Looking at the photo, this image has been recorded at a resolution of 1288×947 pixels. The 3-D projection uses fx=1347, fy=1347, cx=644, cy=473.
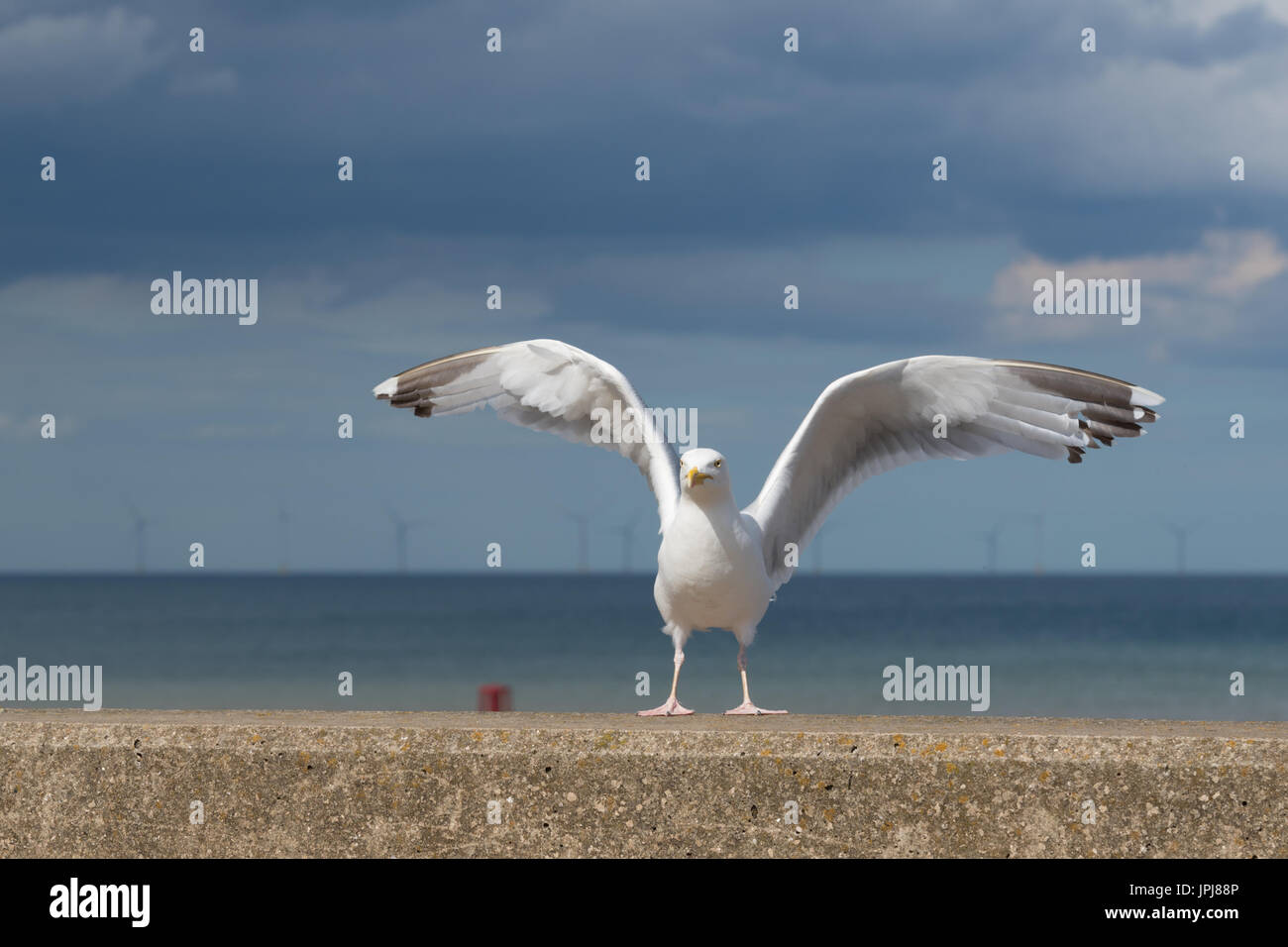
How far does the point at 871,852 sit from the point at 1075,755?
30.3 inches

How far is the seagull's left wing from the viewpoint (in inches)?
285

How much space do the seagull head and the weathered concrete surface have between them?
1.93 meters

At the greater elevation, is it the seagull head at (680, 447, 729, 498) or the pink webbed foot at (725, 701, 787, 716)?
the seagull head at (680, 447, 729, 498)

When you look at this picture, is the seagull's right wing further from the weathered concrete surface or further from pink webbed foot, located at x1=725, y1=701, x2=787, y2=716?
the weathered concrete surface

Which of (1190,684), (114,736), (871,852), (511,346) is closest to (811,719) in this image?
(871,852)

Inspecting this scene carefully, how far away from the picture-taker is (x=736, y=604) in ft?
23.3

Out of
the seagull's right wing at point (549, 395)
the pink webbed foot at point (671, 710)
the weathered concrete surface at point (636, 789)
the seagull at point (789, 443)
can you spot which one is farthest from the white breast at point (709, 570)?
the weathered concrete surface at point (636, 789)

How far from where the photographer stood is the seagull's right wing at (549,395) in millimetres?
7891

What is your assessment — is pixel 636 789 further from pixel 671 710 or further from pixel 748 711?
pixel 671 710

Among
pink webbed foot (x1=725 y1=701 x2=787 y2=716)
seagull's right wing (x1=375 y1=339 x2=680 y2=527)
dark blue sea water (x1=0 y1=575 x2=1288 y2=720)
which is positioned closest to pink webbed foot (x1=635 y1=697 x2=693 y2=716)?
pink webbed foot (x1=725 y1=701 x2=787 y2=716)

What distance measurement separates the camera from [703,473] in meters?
6.79

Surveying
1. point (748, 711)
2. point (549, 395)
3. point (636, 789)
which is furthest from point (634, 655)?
point (636, 789)

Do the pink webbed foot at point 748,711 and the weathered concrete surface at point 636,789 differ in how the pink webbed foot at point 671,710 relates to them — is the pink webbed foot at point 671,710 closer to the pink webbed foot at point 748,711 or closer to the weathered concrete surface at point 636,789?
the pink webbed foot at point 748,711

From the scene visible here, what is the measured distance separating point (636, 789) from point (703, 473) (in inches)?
93.3
